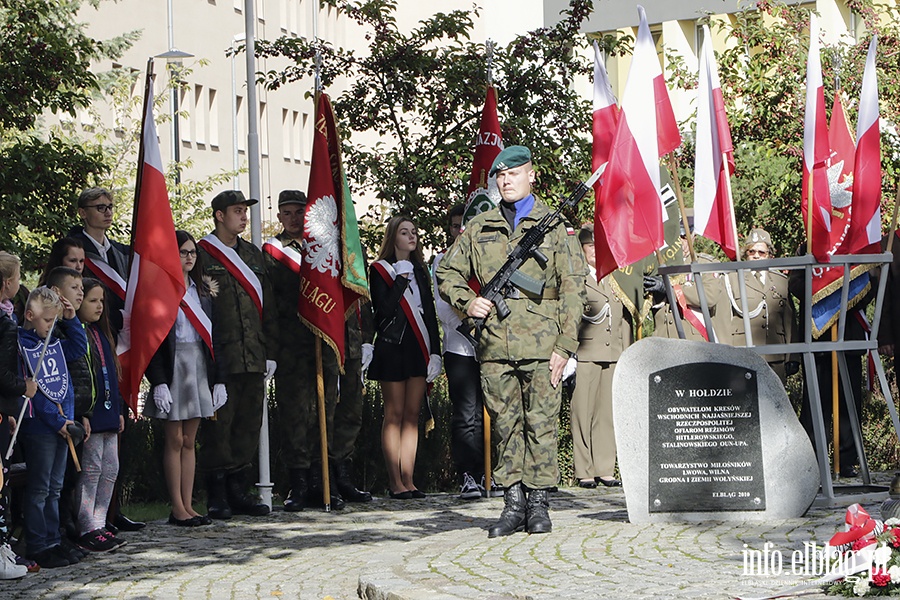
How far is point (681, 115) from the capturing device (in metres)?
38.7

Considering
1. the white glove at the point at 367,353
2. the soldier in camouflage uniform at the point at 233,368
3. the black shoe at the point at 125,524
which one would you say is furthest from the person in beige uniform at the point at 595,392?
the black shoe at the point at 125,524

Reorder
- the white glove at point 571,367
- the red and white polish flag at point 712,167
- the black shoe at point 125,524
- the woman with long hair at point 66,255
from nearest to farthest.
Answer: the woman with long hair at point 66,255
the red and white polish flag at point 712,167
the black shoe at point 125,524
the white glove at point 571,367

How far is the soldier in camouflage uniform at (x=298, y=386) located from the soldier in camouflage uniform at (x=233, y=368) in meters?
0.44

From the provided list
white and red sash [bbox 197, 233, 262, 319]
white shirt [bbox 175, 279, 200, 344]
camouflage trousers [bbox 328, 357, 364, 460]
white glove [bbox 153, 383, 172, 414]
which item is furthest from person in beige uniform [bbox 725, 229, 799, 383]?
white glove [bbox 153, 383, 172, 414]

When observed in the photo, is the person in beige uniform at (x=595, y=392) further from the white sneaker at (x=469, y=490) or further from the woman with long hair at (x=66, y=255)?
the woman with long hair at (x=66, y=255)

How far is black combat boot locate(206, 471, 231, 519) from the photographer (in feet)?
37.3

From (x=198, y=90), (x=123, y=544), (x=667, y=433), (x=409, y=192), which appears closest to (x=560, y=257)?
(x=667, y=433)

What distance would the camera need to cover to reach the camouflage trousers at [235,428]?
37.6ft

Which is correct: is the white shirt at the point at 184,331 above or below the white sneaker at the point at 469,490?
above

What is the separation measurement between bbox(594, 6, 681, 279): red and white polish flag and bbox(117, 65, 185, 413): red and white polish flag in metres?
2.92

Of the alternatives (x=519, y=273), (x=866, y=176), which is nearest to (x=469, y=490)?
(x=519, y=273)

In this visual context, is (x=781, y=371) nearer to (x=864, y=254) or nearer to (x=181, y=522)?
(x=864, y=254)

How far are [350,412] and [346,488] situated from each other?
0.60m

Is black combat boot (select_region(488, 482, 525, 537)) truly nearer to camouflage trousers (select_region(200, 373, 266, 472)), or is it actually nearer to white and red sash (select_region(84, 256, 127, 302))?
camouflage trousers (select_region(200, 373, 266, 472))
